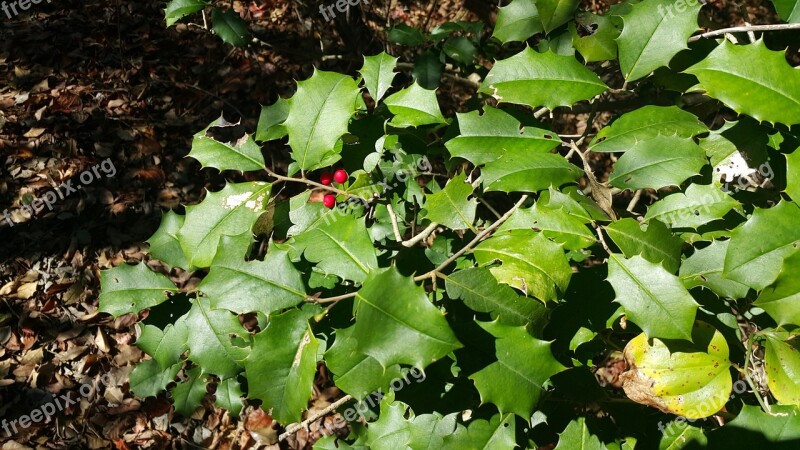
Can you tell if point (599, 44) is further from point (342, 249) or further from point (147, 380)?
point (147, 380)

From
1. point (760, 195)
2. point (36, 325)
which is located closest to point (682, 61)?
point (760, 195)

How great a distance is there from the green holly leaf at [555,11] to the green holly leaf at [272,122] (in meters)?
0.77

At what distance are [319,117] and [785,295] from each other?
1.05 meters

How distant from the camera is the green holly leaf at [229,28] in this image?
2.46 meters

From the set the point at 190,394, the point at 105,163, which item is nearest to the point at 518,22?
the point at 190,394

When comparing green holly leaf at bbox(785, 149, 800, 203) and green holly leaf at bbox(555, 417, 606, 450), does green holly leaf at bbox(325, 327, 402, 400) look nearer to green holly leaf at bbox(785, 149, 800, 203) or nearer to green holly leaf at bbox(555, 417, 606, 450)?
green holly leaf at bbox(555, 417, 606, 450)

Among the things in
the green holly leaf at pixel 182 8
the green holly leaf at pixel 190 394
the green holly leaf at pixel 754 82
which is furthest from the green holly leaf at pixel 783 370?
the green holly leaf at pixel 182 8

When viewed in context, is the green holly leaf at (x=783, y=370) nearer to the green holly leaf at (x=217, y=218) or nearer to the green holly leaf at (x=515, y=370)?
the green holly leaf at (x=515, y=370)

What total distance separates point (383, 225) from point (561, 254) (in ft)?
2.33

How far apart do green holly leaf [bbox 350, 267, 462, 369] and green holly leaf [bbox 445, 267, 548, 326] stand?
0.67 feet

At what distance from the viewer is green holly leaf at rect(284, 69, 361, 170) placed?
140 cm

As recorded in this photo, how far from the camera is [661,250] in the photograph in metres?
1.17

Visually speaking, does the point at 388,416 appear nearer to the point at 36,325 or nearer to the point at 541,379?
the point at 541,379

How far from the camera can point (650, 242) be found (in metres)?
1.17
